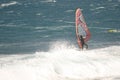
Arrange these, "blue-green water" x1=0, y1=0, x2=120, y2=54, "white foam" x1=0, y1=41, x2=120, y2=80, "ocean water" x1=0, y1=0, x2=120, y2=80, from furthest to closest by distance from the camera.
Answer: "blue-green water" x1=0, y1=0, x2=120, y2=54 → "ocean water" x1=0, y1=0, x2=120, y2=80 → "white foam" x1=0, y1=41, x2=120, y2=80

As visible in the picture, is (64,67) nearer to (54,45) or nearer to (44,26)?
(54,45)

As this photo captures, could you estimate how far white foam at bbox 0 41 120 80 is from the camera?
2202 centimetres

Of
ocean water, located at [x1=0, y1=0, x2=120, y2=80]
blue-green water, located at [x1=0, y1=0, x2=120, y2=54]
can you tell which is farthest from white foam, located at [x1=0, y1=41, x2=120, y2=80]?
blue-green water, located at [x1=0, y1=0, x2=120, y2=54]

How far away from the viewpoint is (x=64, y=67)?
76.6 ft

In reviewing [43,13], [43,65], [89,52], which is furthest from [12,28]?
[43,65]

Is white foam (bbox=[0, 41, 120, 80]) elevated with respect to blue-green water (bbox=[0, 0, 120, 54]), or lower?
elevated

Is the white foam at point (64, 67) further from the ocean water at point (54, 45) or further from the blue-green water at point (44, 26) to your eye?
the blue-green water at point (44, 26)

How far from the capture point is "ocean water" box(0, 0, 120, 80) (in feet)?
74.4

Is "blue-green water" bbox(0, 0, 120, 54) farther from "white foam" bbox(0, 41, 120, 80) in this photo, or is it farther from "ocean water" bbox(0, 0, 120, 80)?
"white foam" bbox(0, 41, 120, 80)

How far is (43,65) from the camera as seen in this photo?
23250 millimetres

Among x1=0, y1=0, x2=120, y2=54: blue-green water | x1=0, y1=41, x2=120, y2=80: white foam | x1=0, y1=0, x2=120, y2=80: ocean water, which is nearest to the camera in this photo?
x1=0, y1=41, x2=120, y2=80: white foam

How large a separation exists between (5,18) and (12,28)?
12.1 metres

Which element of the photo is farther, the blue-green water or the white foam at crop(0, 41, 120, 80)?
the blue-green water

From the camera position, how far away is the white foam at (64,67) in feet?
72.2
